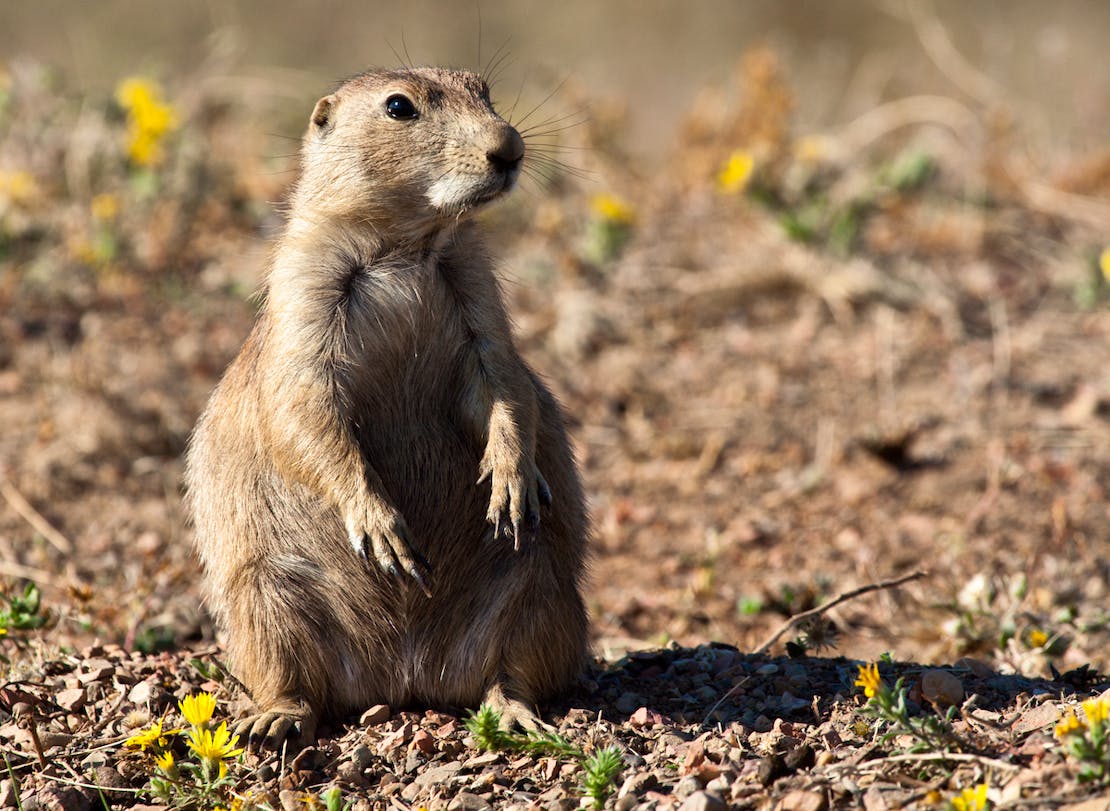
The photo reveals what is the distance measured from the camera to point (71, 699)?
4180 millimetres

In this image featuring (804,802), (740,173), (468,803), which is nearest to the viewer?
(804,802)

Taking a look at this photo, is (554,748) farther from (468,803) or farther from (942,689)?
(942,689)

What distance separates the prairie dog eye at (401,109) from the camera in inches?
169

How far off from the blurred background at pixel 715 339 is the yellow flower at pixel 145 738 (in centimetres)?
84

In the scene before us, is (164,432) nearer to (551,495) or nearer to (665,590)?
(665,590)

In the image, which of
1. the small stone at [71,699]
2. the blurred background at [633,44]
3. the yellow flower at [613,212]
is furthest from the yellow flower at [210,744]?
the blurred background at [633,44]

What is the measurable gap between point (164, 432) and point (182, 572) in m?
1.39

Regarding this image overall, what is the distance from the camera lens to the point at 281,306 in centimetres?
405

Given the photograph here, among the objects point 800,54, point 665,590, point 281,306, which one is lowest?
point 665,590

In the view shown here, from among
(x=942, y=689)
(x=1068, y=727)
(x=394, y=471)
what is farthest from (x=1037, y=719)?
(x=394, y=471)

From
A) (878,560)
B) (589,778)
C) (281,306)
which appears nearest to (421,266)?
→ (281,306)

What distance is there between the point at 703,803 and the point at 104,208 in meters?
6.32

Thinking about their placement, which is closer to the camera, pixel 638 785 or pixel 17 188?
pixel 638 785

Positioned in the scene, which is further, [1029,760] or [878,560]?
[878,560]
